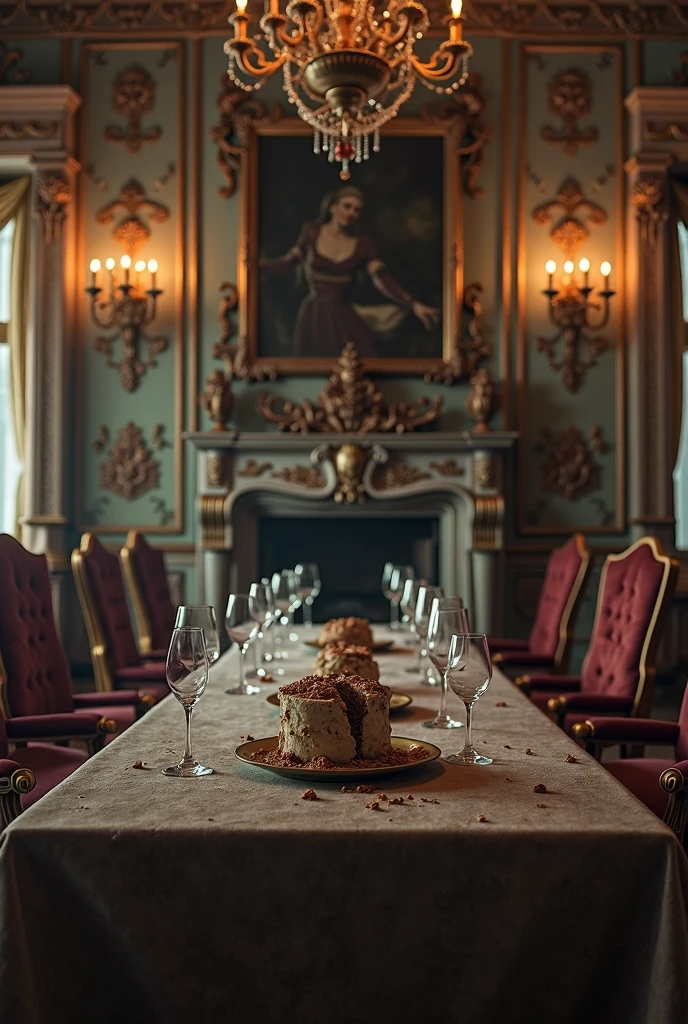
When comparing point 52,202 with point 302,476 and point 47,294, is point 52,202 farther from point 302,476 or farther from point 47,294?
point 302,476

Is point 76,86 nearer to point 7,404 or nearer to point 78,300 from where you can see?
point 78,300

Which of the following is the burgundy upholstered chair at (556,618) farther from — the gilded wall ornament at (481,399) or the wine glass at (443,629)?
the wine glass at (443,629)

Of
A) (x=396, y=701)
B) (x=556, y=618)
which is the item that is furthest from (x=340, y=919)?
(x=556, y=618)

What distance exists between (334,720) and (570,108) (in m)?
5.03

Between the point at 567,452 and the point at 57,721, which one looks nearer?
the point at 57,721

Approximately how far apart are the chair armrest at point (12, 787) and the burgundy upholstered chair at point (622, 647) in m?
1.52

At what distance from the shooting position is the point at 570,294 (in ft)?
18.7

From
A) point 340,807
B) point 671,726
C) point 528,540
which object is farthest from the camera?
point 528,540

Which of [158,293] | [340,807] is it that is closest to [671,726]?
[340,807]

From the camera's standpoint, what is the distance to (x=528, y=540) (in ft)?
18.7

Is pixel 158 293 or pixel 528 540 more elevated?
pixel 158 293

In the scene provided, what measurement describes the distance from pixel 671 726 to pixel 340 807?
131cm

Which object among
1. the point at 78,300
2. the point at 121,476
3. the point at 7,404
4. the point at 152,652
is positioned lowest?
the point at 152,652

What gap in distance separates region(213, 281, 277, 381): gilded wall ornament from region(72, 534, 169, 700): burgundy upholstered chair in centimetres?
224
